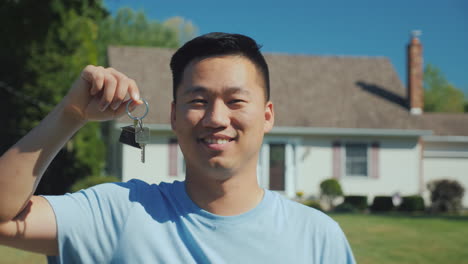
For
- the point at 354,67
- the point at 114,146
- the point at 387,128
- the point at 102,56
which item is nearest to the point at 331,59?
the point at 354,67

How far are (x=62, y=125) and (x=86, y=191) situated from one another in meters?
0.29

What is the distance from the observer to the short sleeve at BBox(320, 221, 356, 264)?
1.83m

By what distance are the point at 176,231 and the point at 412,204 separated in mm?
18635

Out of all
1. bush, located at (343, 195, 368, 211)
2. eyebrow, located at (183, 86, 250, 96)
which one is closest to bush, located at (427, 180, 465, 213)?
bush, located at (343, 195, 368, 211)

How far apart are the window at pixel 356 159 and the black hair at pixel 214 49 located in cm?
1875

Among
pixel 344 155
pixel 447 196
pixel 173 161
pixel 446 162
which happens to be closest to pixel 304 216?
pixel 173 161

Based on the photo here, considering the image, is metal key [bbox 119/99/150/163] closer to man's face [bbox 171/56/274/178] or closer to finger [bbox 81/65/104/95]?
man's face [bbox 171/56/274/178]

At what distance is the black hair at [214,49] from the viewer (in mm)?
1890

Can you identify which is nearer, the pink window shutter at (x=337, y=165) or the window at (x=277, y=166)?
the pink window shutter at (x=337, y=165)

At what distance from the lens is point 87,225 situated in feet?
5.61

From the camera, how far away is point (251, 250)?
5.80ft

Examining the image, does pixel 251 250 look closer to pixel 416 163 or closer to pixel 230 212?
pixel 230 212

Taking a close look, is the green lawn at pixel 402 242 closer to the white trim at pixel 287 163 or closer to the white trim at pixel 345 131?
the white trim at pixel 287 163

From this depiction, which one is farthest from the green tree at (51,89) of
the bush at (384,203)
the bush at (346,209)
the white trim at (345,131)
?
the bush at (384,203)
